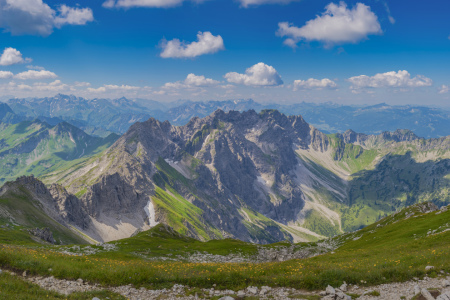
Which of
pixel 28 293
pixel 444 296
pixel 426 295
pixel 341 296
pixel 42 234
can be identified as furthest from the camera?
pixel 42 234

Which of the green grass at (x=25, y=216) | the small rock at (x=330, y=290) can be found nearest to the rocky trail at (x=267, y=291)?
the small rock at (x=330, y=290)

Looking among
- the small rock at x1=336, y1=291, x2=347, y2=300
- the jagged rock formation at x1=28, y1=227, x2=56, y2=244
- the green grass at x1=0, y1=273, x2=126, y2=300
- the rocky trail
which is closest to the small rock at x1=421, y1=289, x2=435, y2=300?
the rocky trail

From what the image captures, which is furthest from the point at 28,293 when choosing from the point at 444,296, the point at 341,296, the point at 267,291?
the point at 444,296

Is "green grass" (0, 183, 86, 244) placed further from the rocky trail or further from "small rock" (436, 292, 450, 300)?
"small rock" (436, 292, 450, 300)

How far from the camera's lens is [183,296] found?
71.7 ft

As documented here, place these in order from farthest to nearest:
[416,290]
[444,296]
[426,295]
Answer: [416,290] < [426,295] < [444,296]

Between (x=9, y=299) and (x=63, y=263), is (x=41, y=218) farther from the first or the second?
(x=9, y=299)

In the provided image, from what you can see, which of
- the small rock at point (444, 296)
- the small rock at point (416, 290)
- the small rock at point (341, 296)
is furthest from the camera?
the small rock at point (341, 296)

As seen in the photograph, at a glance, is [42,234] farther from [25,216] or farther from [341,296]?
[341,296]

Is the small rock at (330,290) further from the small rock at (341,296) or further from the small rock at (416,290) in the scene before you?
the small rock at (416,290)

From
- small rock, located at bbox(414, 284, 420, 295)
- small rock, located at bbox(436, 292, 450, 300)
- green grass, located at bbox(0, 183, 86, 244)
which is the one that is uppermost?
small rock, located at bbox(436, 292, 450, 300)

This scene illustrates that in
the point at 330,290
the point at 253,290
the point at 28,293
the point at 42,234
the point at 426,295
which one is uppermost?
the point at 426,295

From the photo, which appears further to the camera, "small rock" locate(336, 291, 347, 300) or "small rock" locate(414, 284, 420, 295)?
"small rock" locate(336, 291, 347, 300)

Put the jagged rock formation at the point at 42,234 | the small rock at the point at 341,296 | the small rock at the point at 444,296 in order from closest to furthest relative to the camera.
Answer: the small rock at the point at 444,296
the small rock at the point at 341,296
the jagged rock formation at the point at 42,234
